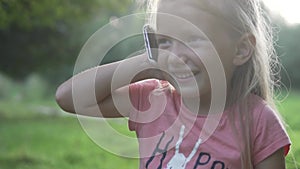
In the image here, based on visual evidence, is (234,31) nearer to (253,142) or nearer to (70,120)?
(253,142)

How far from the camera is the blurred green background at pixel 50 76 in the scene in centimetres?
527

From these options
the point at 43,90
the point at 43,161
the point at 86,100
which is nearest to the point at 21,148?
the point at 43,161

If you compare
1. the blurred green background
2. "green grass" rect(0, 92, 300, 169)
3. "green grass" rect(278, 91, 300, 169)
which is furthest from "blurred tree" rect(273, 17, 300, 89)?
"green grass" rect(0, 92, 300, 169)

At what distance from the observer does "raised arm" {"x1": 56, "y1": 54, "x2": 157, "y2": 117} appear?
174 centimetres

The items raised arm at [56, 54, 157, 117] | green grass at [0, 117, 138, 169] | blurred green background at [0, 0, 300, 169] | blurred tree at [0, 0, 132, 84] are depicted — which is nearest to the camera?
raised arm at [56, 54, 157, 117]

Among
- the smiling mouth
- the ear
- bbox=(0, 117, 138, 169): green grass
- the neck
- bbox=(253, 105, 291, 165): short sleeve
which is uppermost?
bbox=(0, 117, 138, 169): green grass

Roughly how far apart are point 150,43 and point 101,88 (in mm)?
186

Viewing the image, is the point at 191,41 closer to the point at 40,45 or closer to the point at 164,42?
the point at 164,42

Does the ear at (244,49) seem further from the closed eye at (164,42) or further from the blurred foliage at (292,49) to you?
the blurred foliage at (292,49)

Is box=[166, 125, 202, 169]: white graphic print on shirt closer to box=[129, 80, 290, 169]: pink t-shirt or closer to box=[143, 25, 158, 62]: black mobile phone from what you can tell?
box=[129, 80, 290, 169]: pink t-shirt

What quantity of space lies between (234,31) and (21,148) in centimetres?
465

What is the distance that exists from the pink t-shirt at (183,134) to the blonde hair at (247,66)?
0.07 feet

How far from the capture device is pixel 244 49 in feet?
5.50

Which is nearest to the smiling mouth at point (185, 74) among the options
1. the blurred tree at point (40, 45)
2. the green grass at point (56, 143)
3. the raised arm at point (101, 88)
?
the raised arm at point (101, 88)
